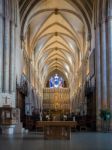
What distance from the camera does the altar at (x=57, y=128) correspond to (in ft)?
61.9

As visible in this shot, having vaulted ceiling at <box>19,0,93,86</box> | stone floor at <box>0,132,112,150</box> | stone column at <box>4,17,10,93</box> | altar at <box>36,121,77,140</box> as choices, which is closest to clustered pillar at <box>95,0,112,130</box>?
vaulted ceiling at <box>19,0,93,86</box>

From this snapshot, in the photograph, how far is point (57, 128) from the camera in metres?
20.0

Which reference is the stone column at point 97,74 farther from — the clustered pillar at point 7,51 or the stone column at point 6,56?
the stone column at point 6,56

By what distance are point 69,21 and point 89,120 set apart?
1463 cm

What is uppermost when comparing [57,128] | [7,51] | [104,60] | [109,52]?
[7,51]

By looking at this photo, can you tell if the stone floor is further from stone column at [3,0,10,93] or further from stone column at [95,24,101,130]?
stone column at [95,24,101,130]

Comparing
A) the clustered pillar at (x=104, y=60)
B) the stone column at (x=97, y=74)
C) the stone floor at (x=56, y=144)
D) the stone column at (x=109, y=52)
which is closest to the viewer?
the stone floor at (x=56, y=144)

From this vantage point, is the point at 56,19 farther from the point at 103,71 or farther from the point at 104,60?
the point at 103,71

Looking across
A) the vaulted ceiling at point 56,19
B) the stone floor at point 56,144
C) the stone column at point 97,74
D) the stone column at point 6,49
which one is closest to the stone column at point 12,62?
the stone column at point 6,49

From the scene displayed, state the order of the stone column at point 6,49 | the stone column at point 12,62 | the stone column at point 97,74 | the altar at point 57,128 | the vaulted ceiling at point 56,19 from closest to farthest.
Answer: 1. the altar at point 57,128
2. the stone column at point 6,49
3. the stone column at point 12,62
4. the stone column at point 97,74
5. the vaulted ceiling at point 56,19

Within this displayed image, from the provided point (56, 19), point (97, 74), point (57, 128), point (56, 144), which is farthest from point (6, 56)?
point (56, 19)

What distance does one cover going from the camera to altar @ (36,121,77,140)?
61.9 feet

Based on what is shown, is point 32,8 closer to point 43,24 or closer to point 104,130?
point 43,24

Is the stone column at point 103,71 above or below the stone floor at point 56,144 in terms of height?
above
